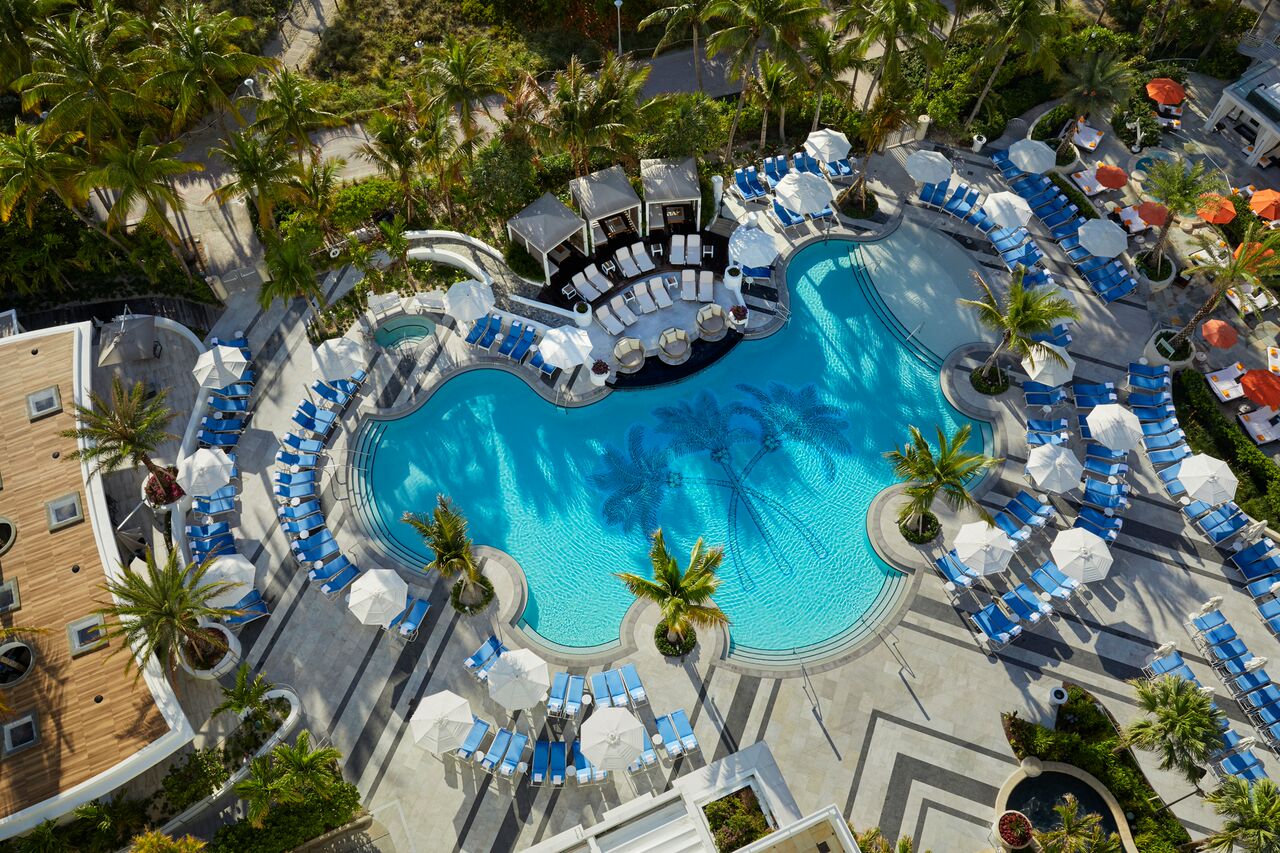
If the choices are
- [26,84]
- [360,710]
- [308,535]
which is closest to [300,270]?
[308,535]

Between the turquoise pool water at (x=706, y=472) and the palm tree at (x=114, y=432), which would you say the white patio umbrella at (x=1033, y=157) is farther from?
the palm tree at (x=114, y=432)

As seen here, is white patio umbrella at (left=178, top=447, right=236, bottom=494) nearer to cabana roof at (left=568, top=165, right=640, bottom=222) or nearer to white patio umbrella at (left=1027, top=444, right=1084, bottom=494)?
cabana roof at (left=568, top=165, right=640, bottom=222)

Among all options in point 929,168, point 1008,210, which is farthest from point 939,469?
point 929,168

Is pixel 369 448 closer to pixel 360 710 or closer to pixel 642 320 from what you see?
pixel 360 710

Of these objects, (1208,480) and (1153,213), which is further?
(1153,213)

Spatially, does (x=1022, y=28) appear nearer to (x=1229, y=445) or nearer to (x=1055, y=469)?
(x=1229, y=445)
